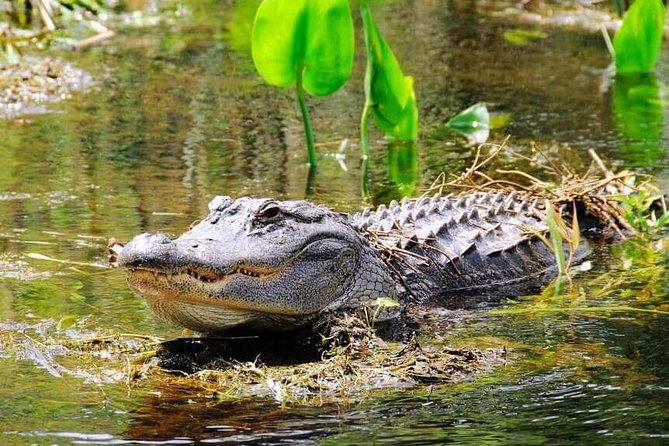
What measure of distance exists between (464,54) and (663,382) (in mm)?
9626


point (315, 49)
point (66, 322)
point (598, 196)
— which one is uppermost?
point (315, 49)

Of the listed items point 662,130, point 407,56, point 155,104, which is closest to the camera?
point 662,130

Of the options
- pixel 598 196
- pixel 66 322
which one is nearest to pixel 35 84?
pixel 598 196

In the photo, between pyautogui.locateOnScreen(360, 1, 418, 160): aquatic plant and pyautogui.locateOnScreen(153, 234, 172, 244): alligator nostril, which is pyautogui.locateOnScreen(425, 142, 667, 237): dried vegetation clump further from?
pyautogui.locateOnScreen(153, 234, 172, 244): alligator nostril

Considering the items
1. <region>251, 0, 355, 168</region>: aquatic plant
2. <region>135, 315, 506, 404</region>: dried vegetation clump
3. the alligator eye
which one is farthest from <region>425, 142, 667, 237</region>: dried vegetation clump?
<region>135, 315, 506, 404</region>: dried vegetation clump

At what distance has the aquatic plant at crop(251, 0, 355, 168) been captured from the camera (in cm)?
718

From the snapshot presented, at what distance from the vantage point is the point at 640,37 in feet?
35.6

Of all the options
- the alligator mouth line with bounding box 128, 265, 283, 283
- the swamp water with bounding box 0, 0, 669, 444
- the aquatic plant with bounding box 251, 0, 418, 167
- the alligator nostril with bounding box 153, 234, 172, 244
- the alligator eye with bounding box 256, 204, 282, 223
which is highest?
the aquatic plant with bounding box 251, 0, 418, 167

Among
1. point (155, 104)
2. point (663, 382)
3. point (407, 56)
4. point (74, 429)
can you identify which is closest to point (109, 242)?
point (74, 429)

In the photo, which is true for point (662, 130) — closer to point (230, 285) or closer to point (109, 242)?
point (109, 242)

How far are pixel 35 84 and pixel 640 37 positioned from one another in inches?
223

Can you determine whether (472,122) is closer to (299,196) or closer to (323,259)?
(299,196)

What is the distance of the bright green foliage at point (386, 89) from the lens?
8094 millimetres

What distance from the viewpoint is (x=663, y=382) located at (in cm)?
461
